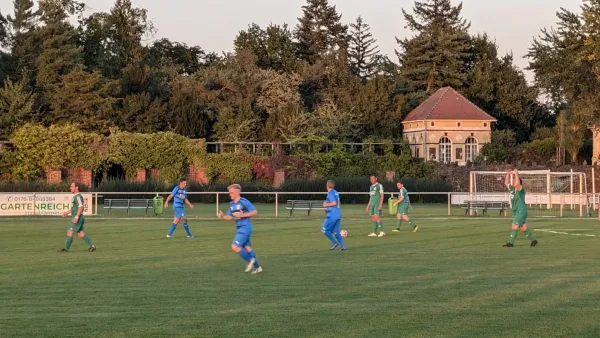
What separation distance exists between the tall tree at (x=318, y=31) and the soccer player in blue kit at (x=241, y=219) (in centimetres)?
8949

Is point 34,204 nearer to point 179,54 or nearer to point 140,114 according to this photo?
point 140,114

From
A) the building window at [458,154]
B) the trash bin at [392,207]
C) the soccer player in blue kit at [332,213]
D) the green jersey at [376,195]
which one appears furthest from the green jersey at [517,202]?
the building window at [458,154]

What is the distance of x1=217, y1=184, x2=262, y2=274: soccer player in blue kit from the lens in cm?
1828

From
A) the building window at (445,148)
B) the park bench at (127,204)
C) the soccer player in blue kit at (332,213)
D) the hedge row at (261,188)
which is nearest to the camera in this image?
the soccer player in blue kit at (332,213)

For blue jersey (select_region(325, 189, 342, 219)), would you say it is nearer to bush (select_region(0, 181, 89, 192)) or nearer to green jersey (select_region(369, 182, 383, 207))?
green jersey (select_region(369, 182, 383, 207))

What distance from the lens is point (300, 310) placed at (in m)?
13.7

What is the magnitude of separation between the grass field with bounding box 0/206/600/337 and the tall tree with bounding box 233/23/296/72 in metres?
71.8

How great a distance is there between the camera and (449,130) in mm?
89688

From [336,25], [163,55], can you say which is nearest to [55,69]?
[163,55]

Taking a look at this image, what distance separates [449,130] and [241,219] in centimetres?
7277

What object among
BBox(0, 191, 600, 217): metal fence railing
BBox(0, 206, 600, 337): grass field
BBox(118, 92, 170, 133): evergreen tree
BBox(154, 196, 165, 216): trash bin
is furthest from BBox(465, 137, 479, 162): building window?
BBox(0, 206, 600, 337): grass field

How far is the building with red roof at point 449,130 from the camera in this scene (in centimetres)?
8862

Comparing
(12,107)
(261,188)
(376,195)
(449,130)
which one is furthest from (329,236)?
(449,130)

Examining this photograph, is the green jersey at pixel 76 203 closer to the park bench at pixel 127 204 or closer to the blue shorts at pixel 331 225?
the blue shorts at pixel 331 225
